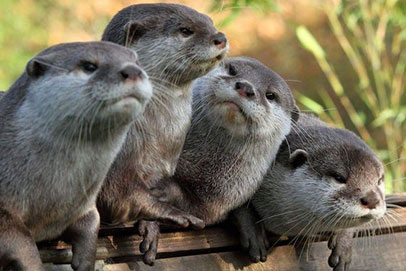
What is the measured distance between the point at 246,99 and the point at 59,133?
921mm

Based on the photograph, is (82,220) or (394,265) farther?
(394,265)

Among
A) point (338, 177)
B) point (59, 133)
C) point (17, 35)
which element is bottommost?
point (17, 35)

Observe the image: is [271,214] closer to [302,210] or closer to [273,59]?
[302,210]

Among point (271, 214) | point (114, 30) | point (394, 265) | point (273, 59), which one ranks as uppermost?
point (114, 30)

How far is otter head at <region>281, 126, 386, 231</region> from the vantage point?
3211mm

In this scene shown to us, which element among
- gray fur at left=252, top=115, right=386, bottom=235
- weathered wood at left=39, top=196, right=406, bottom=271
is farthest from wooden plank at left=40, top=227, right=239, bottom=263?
gray fur at left=252, top=115, right=386, bottom=235

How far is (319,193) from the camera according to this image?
3305mm

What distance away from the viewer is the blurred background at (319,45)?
532cm

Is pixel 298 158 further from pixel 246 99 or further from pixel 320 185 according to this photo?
pixel 246 99

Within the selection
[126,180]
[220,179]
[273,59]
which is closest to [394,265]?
[220,179]

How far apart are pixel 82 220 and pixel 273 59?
763 centimetres

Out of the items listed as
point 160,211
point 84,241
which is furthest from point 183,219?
point 84,241

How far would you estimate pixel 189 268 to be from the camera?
10.4 ft

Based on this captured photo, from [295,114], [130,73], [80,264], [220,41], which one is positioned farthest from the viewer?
[295,114]
